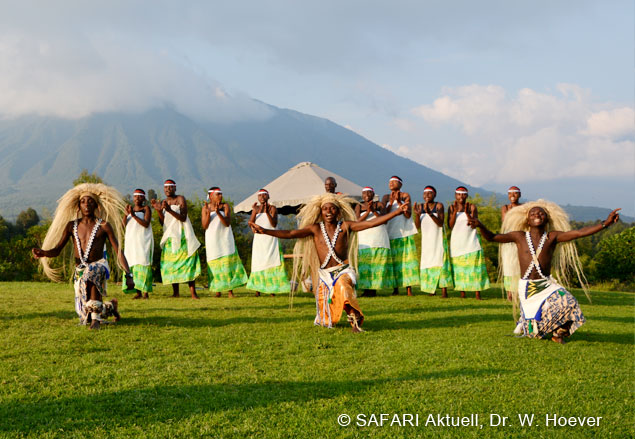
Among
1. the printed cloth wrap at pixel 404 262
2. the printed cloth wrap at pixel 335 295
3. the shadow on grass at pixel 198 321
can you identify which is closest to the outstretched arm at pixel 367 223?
the printed cloth wrap at pixel 335 295

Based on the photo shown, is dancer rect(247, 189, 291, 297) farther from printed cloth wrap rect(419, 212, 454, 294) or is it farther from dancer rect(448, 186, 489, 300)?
dancer rect(448, 186, 489, 300)

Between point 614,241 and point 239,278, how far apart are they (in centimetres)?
2773

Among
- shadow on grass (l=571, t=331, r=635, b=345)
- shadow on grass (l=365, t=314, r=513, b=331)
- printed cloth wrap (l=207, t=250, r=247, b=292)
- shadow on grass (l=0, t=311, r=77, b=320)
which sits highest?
printed cloth wrap (l=207, t=250, r=247, b=292)

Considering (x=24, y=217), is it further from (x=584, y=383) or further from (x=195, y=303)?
(x=584, y=383)

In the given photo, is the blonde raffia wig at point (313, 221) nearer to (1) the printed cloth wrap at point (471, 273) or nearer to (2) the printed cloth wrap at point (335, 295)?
(2) the printed cloth wrap at point (335, 295)

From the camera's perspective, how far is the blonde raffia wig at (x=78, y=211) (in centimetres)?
780

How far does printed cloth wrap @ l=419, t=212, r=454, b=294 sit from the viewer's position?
11406 mm

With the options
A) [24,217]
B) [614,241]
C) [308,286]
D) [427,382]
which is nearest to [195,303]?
[308,286]

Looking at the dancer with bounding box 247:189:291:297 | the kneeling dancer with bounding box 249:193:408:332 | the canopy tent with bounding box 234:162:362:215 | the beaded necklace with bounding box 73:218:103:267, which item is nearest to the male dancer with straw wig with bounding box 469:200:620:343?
the kneeling dancer with bounding box 249:193:408:332

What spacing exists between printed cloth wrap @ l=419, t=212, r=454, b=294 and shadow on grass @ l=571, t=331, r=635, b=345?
161 inches

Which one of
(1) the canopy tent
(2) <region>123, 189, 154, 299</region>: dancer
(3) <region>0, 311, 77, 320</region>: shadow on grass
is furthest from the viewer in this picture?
(1) the canopy tent

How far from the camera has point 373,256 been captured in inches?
446

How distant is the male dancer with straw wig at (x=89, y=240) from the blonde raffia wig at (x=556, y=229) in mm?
5492

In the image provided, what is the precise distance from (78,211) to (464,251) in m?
7.52
